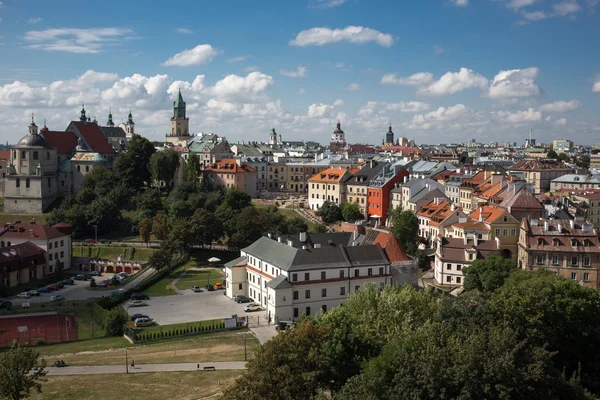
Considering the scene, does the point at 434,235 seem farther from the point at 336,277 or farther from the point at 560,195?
the point at 560,195

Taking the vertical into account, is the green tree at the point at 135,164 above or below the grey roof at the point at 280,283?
above

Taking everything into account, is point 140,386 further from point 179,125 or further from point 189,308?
point 179,125

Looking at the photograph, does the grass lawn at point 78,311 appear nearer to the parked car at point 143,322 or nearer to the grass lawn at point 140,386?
the parked car at point 143,322

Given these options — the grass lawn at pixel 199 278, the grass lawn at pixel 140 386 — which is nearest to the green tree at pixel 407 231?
the grass lawn at pixel 199 278

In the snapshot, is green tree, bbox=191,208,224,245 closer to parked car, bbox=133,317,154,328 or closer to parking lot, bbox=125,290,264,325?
parking lot, bbox=125,290,264,325

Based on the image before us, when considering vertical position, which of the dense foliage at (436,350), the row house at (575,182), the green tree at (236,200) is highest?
the row house at (575,182)

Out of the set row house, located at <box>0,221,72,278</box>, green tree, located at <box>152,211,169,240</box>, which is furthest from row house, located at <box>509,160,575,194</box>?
row house, located at <box>0,221,72,278</box>

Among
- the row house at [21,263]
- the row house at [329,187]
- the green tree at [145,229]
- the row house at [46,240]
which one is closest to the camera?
the row house at [21,263]

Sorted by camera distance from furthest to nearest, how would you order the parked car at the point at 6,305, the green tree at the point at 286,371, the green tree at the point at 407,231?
the green tree at the point at 407,231, the parked car at the point at 6,305, the green tree at the point at 286,371
